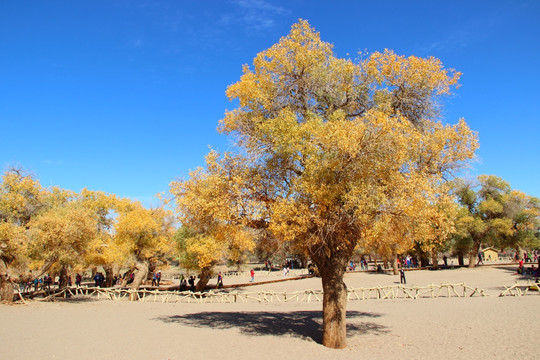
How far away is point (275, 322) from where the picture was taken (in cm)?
1645

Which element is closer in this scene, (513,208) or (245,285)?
(245,285)

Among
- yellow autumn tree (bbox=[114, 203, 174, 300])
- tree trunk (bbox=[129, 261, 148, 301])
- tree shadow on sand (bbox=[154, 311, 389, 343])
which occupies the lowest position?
tree shadow on sand (bbox=[154, 311, 389, 343])

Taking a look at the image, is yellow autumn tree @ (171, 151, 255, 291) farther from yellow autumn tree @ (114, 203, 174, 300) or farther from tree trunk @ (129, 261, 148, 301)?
tree trunk @ (129, 261, 148, 301)

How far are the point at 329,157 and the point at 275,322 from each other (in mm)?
10173

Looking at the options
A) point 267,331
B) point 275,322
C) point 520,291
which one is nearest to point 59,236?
point 275,322

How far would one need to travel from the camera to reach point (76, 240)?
22016mm

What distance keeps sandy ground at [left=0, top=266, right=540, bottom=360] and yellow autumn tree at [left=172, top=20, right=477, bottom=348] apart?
2.23 metres

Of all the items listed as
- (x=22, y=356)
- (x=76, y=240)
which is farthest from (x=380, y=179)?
(x=76, y=240)

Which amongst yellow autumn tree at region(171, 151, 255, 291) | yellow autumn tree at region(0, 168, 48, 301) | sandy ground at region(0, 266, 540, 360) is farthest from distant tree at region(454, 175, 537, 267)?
yellow autumn tree at region(0, 168, 48, 301)

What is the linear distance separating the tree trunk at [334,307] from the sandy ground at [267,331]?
1.15ft

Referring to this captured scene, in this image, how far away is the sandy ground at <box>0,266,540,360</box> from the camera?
415 inches

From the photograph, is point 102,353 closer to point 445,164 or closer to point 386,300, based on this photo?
point 445,164

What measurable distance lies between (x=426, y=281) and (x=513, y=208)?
66.0 ft

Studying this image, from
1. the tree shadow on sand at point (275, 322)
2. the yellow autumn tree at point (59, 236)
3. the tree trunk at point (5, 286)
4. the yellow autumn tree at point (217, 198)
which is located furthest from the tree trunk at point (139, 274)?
the yellow autumn tree at point (217, 198)
